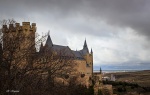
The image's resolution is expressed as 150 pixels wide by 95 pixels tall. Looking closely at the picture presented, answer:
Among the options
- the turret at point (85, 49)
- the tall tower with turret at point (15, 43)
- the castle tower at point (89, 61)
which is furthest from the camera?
the turret at point (85, 49)

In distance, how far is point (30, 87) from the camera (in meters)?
22.4

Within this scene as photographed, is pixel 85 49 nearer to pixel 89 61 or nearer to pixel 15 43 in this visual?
pixel 89 61

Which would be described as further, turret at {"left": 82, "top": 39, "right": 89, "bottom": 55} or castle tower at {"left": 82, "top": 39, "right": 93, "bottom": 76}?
turret at {"left": 82, "top": 39, "right": 89, "bottom": 55}

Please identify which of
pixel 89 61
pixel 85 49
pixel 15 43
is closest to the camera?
pixel 15 43

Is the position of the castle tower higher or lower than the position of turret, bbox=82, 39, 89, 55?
lower

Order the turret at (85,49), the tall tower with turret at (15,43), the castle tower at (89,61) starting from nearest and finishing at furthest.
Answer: the tall tower with turret at (15,43) < the castle tower at (89,61) < the turret at (85,49)

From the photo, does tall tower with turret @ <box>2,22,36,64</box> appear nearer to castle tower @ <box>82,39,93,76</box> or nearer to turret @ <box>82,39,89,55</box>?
castle tower @ <box>82,39,93,76</box>

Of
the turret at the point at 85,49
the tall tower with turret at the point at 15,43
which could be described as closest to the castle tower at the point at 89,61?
the turret at the point at 85,49

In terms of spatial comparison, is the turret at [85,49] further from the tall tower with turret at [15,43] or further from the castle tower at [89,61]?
the tall tower with turret at [15,43]

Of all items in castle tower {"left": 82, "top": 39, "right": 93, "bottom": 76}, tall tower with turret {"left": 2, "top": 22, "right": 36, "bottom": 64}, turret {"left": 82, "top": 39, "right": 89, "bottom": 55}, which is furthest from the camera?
turret {"left": 82, "top": 39, "right": 89, "bottom": 55}

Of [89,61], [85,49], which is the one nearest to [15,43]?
[89,61]

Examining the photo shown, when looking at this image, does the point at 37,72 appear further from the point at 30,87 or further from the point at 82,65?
the point at 82,65

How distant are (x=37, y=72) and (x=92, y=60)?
223 ft

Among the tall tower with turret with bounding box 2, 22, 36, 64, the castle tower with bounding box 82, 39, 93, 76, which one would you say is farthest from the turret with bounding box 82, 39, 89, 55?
the tall tower with turret with bounding box 2, 22, 36, 64
